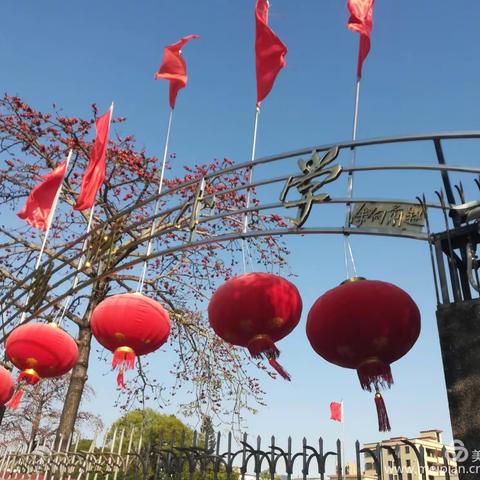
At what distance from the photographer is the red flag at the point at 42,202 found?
25.6 ft

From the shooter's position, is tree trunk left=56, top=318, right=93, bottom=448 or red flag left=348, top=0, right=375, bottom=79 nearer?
red flag left=348, top=0, right=375, bottom=79

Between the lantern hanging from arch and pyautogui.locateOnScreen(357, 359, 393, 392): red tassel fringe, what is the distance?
3.61 m

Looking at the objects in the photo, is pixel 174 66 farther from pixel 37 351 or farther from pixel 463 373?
pixel 463 373

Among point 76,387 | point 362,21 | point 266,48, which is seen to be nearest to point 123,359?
point 266,48

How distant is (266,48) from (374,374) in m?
4.29

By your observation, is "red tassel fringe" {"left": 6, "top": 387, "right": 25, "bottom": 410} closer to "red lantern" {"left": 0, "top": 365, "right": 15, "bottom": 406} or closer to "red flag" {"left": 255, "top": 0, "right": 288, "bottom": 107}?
"red lantern" {"left": 0, "top": 365, "right": 15, "bottom": 406}

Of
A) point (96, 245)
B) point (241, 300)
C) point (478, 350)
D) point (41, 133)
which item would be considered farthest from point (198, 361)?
point (478, 350)

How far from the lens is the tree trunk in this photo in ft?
32.2

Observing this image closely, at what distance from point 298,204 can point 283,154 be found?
0.88 meters

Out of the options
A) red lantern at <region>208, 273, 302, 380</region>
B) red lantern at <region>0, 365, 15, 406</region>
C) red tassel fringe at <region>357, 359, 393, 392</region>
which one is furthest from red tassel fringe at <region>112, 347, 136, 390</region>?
red lantern at <region>0, 365, 15, 406</region>

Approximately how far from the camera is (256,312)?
397 cm

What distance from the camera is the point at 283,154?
19.2ft

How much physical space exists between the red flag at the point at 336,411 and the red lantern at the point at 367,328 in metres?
4.77

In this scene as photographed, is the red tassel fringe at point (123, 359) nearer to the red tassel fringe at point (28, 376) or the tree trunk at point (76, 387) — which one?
the red tassel fringe at point (28, 376)
